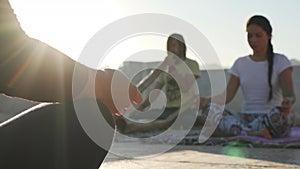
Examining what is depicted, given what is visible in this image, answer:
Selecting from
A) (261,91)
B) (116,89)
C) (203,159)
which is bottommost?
(203,159)

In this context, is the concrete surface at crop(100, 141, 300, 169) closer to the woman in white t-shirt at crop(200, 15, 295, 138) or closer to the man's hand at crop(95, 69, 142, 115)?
the woman in white t-shirt at crop(200, 15, 295, 138)

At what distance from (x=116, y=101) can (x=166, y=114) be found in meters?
4.06

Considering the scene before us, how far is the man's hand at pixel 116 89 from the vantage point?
85cm

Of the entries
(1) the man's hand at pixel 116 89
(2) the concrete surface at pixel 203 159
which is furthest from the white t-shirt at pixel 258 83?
(1) the man's hand at pixel 116 89

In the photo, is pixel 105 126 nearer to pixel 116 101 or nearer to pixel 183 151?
pixel 116 101

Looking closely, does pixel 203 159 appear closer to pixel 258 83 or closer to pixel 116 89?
pixel 258 83

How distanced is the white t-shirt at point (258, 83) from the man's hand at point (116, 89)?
297 centimetres

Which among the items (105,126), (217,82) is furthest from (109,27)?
(217,82)

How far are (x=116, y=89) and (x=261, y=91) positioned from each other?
10.2 feet

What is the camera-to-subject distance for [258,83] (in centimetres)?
385

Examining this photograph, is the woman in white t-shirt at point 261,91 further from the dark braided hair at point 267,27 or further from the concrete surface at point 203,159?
the concrete surface at point 203,159

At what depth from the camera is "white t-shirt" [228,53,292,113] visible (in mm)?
3750

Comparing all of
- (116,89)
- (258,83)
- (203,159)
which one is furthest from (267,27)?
(116,89)

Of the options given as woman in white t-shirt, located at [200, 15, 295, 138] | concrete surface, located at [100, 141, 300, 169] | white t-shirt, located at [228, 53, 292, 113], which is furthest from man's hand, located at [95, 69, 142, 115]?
white t-shirt, located at [228, 53, 292, 113]
